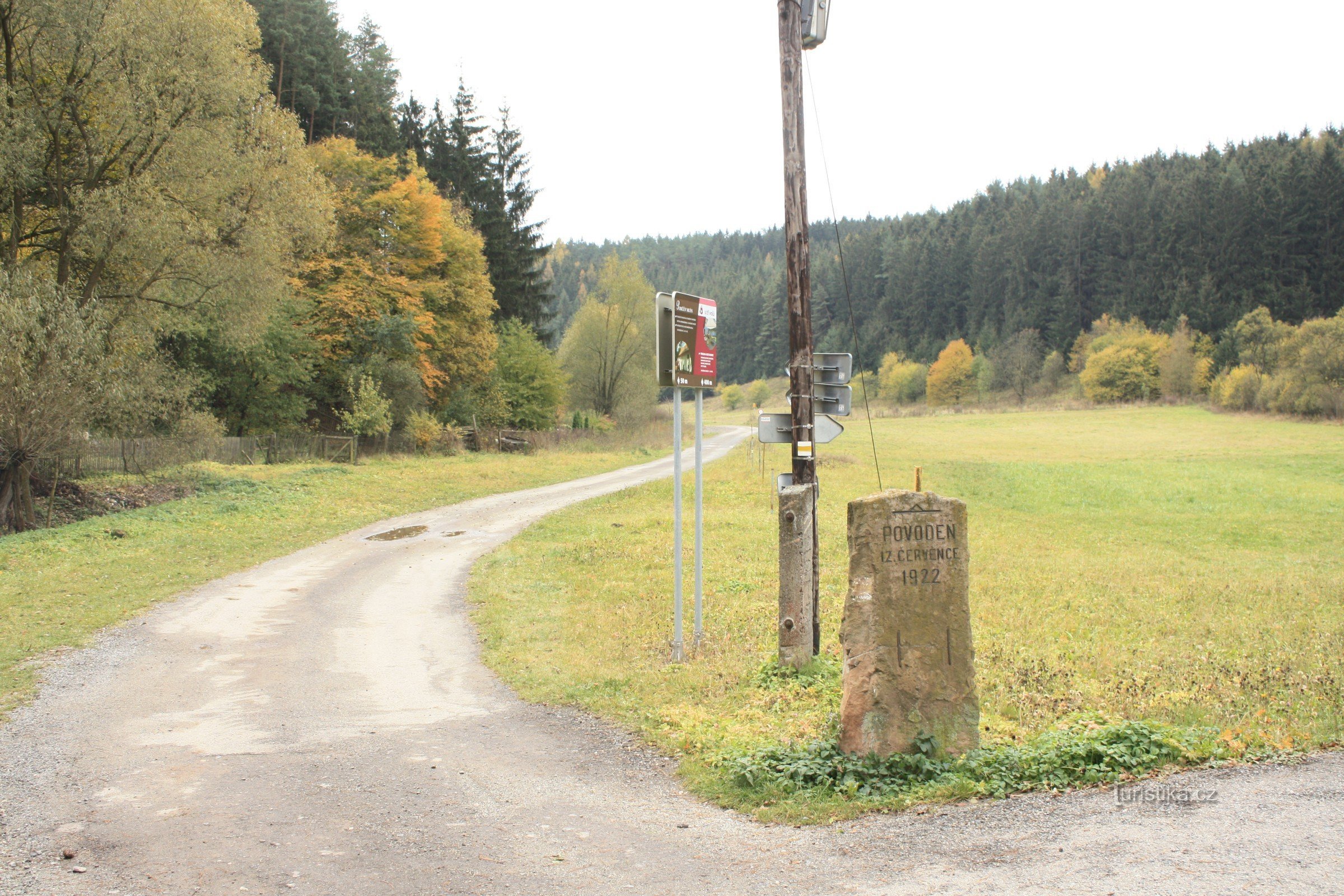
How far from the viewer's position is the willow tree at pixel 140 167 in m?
19.9

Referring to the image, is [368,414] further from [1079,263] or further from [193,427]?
[1079,263]

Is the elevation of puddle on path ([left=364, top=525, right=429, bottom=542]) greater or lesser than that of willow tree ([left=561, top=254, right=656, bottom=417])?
lesser

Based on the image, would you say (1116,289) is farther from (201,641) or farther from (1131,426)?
(201,641)

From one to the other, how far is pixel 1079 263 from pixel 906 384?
2604 centimetres

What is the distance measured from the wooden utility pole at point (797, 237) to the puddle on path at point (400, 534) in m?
12.3

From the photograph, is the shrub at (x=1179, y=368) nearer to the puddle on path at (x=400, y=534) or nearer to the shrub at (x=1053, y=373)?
the shrub at (x=1053, y=373)

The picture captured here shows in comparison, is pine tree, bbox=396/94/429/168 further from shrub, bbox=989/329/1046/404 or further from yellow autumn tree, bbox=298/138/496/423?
shrub, bbox=989/329/1046/404

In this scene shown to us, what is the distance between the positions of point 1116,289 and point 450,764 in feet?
374

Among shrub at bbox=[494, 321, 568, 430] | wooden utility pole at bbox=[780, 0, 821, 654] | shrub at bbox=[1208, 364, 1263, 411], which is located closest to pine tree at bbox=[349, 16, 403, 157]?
shrub at bbox=[494, 321, 568, 430]

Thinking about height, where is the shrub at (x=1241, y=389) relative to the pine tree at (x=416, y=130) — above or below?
below

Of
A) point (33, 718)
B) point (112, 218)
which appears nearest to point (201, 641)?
point (33, 718)

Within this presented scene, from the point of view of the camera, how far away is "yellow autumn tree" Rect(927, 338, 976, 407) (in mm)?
109062

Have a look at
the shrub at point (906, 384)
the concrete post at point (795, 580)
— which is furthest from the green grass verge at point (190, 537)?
the shrub at point (906, 384)

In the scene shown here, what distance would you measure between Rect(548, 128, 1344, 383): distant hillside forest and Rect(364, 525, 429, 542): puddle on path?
4063 cm
